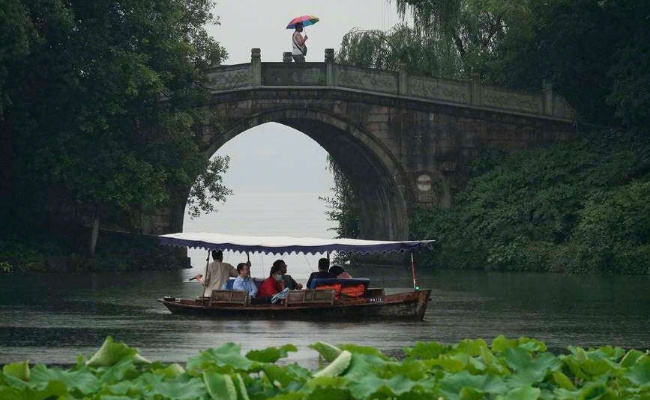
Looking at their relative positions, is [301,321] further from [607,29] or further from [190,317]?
[607,29]

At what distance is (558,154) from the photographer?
2018 inches

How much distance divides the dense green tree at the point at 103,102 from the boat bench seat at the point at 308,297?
48.8ft

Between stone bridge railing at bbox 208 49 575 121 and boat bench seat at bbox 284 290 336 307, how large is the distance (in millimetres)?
23021

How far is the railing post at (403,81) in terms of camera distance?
53.4 meters

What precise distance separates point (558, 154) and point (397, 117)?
19.4ft

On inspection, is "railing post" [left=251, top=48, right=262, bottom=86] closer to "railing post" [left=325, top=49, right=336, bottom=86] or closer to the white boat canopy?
"railing post" [left=325, top=49, right=336, bottom=86]

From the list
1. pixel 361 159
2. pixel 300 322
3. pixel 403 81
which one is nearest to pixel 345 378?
pixel 300 322

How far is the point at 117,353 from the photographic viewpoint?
12.8 m

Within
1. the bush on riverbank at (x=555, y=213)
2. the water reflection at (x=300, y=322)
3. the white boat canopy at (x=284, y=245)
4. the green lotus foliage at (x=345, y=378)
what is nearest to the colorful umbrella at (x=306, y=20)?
the bush on riverbank at (x=555, y=213)

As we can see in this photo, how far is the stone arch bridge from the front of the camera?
52531 mm

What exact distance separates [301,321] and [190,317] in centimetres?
234

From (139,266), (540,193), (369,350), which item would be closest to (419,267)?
(540,193)

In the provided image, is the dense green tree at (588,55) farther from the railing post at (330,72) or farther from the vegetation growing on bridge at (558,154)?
the railing post at (330,72)

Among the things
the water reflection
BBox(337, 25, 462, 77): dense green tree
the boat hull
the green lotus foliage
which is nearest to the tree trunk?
the water reflection
